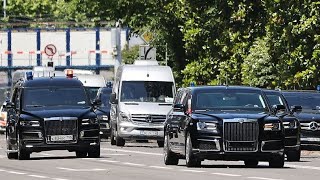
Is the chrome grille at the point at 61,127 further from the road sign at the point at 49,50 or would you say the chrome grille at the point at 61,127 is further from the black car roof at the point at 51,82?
the road sign at the point at 49,50

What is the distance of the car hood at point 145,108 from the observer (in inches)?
1762

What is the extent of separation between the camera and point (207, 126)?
28.1m

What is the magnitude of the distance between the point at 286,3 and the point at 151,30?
17748 mm

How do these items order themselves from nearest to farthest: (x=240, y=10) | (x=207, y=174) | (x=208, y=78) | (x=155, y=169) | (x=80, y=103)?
(x=207, y=174) < (x=155, y=169) < (x=80, y=103) < (x=240, y=10) < (x=208, y=78)

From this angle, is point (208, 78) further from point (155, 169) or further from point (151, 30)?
point (155, 169)

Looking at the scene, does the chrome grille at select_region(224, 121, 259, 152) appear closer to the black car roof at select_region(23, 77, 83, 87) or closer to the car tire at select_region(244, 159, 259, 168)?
the car tire at select_region(244, 159, 259, 168)

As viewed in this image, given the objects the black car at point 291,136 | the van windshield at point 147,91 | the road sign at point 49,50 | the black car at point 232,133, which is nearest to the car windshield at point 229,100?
the black car at point 232,133

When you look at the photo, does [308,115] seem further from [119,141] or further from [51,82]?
[119,141]

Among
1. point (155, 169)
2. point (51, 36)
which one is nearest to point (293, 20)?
point (155, 169)

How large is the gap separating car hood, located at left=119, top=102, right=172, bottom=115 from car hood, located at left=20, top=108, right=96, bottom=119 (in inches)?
399

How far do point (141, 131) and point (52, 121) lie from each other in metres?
11.0

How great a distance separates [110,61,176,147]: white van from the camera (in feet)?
147

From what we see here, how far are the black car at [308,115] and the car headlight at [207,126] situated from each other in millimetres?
11491

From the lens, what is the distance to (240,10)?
176ft
